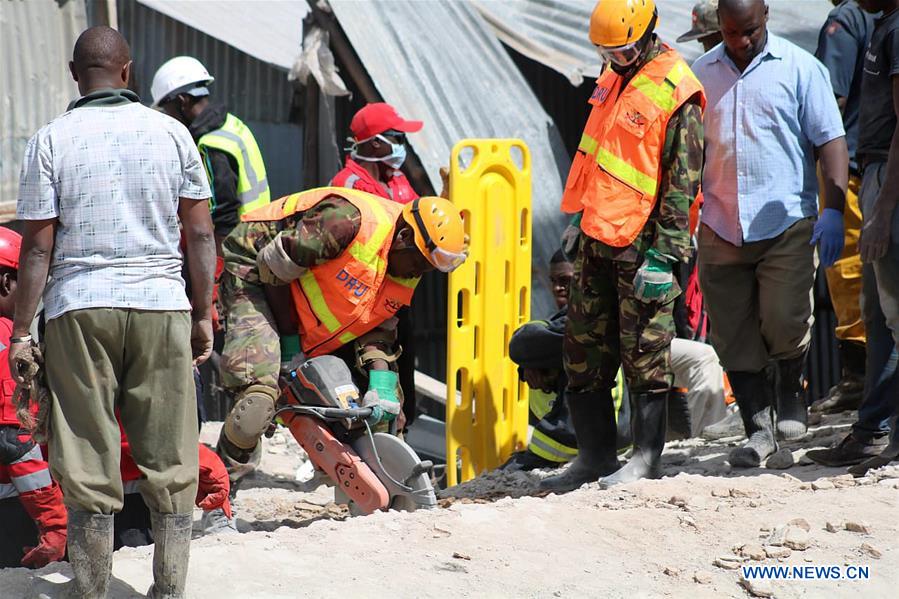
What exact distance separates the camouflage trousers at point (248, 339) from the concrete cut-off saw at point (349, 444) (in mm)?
143

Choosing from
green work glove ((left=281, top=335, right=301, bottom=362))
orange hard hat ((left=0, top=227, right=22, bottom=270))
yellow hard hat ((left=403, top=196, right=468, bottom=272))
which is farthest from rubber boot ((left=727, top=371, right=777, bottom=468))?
orange hard hat ((left=0, top=227, right=22, bottom=270))

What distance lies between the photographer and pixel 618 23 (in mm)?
4934

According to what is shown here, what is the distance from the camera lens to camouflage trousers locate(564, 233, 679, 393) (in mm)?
4969

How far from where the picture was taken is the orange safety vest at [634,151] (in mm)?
4938

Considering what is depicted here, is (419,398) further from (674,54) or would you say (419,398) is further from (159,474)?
(159,474)

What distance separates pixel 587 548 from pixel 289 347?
1.88m

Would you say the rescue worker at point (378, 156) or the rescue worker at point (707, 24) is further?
the rescue worker at point (378, 156)

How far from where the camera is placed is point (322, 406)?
5.26 m

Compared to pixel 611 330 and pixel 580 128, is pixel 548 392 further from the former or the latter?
pixel 580 128

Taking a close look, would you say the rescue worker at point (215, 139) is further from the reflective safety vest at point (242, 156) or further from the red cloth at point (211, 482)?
the red cloth at point (211, 482)

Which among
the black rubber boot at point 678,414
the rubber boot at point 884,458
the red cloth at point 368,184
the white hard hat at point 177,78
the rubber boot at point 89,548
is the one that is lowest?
the black rubber boot at point 678,414

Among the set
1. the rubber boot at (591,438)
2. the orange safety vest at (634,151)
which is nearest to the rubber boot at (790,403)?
the rubber boot at (591,438)

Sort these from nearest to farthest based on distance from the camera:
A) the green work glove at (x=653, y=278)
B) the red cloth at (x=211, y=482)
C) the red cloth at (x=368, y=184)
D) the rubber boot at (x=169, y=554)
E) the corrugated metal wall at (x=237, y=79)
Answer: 1. the rubber boot at (x=169, y=554)
2. the red cloth at (x=211, y=482)
3. the green work glove at (x=653, y=278)
4. the red cloth at (x=368, y=184)
5. the corrugated metal wall at (x=237, y=79)

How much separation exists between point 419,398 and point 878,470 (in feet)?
14.0
